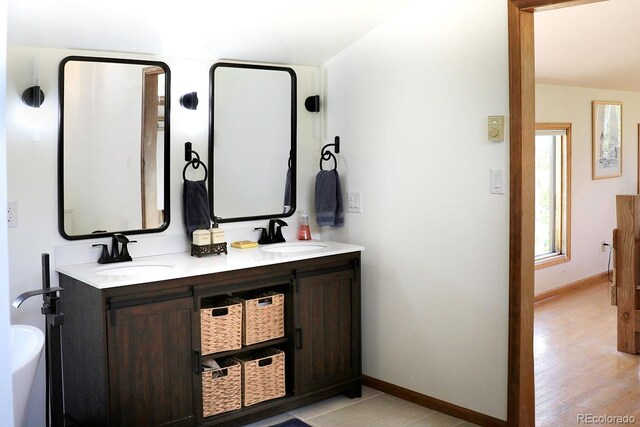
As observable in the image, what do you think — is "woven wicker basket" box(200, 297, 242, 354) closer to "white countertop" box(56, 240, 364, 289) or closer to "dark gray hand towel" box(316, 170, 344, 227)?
"white countertop" box(56, 240, 364, 289)

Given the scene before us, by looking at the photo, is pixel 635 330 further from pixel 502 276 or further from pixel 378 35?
pixel 378 35

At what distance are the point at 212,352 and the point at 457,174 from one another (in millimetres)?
1488

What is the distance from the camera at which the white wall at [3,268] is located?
41.4 inches

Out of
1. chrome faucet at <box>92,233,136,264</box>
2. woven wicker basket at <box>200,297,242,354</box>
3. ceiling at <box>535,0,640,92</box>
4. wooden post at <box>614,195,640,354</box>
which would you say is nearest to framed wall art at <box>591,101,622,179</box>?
ceiling at <box>535,0,640,92</box>

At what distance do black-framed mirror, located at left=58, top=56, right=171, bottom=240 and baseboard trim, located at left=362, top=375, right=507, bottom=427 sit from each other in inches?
59.5

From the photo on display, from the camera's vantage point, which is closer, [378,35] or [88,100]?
[88,100]

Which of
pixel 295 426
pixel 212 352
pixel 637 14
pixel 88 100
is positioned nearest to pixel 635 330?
pixel 637 14

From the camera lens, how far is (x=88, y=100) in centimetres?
311

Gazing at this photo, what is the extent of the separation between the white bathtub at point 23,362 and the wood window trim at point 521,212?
2045mm

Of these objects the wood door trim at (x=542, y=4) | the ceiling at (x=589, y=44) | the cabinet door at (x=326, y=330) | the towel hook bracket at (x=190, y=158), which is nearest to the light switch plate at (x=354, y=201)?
the cabinet door at (x=326, y=330)

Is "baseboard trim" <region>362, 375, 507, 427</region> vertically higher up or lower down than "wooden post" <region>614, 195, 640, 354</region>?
lower down

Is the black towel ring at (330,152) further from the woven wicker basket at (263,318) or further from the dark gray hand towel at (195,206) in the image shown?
the woven wicker basket at (263,318)

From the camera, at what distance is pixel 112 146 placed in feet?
10.5

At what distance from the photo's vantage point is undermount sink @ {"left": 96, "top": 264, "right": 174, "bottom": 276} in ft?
9.59
